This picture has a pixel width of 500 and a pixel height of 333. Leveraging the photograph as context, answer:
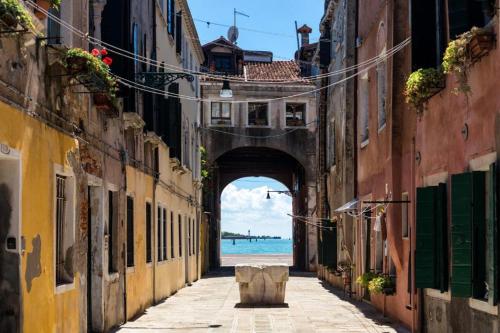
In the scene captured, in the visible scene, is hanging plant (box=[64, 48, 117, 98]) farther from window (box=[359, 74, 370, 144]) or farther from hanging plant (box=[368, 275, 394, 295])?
window (box=[359, 74, 370, 144])

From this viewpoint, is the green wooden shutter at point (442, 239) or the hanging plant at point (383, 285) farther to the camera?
the hanging plant at point (383, 285)

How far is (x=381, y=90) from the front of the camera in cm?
1803

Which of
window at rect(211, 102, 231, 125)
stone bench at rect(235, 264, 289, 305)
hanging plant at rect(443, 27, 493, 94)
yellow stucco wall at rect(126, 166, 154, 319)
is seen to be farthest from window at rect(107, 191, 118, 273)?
window at rect(211, 102, 231, 125)

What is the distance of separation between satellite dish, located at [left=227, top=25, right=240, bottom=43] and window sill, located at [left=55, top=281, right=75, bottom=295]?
3921 cm

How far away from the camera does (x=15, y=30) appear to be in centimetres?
828

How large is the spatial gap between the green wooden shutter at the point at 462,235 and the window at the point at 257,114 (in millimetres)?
31046

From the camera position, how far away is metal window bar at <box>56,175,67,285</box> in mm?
11297

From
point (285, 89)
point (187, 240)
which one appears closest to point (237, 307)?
point (187, 240)

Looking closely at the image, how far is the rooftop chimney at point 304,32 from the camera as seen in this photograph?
1987 inches

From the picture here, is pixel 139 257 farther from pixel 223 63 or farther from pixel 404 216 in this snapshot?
pixel 223 63

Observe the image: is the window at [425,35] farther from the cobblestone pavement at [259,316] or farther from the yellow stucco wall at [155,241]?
the yellow stucco wall at [155,241]

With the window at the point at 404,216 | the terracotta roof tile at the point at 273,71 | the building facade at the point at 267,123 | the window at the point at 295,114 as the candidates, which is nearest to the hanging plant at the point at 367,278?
the window at the point at 404,216

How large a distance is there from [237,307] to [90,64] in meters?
9.33

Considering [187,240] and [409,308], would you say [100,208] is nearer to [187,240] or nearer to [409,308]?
[409,308]
